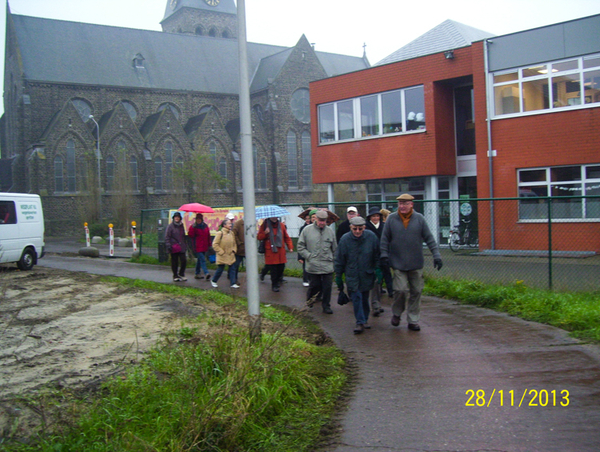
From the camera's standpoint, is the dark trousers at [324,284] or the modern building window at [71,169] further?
the modern building window at [71,169]

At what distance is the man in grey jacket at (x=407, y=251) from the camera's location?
25.6ft

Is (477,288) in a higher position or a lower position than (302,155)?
lower

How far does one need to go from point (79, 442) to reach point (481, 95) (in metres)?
18.0

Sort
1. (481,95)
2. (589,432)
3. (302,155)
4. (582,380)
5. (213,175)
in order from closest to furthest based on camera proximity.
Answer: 1. (589,432)
2. (582,380)
3. (481,95)
4. (213,175)
5. (302,155)

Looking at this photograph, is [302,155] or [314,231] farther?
[302,155]

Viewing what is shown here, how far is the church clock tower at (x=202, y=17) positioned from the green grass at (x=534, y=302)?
6721cm

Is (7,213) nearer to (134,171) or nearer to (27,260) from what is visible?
(27,260)

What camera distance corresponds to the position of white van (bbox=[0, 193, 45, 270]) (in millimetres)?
16078

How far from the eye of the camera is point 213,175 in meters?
51.0

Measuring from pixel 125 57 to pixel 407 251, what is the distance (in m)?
55.5

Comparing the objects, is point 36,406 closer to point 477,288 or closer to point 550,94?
point 477,288

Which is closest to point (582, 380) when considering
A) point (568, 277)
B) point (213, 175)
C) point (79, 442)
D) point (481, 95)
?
point (79, 442)

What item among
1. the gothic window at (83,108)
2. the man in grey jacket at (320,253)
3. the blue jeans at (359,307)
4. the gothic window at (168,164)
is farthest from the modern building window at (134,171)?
the blue jeans at (359,307)
